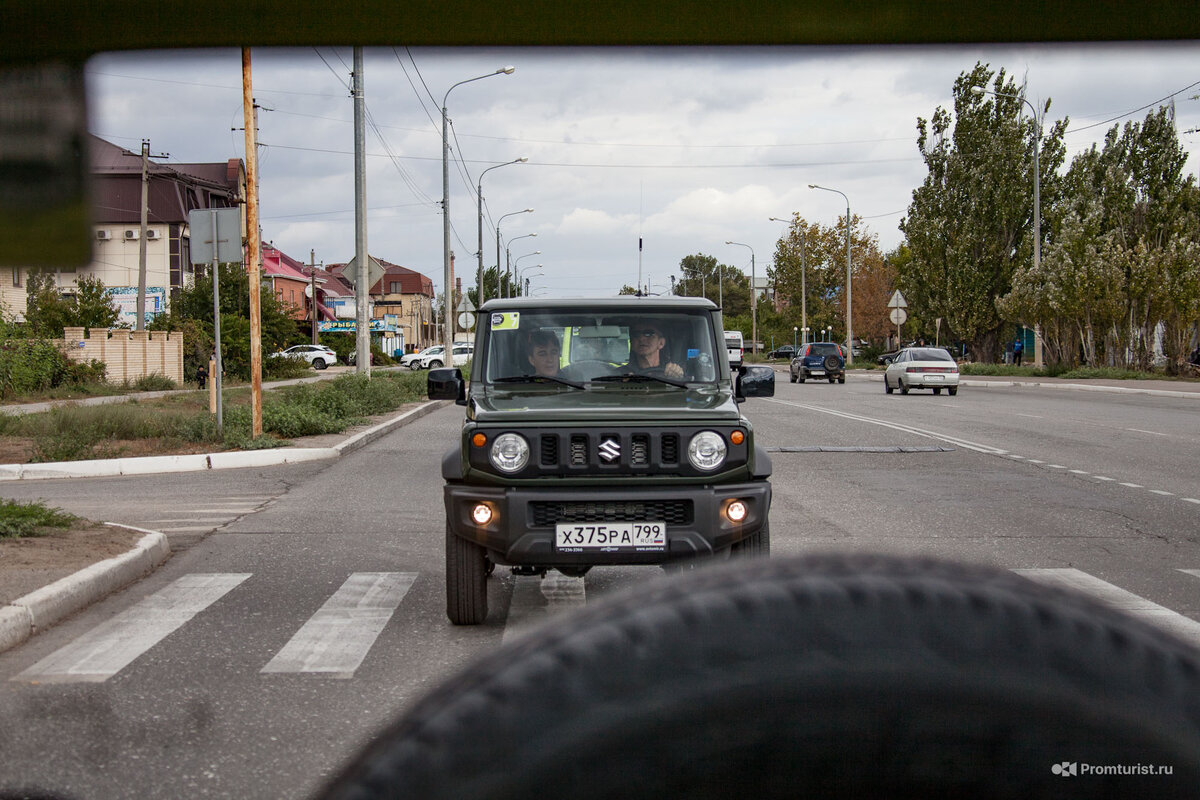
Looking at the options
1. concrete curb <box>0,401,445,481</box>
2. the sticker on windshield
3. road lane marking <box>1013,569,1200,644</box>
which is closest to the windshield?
the sticker on windshield

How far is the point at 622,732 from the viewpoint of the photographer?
75cm

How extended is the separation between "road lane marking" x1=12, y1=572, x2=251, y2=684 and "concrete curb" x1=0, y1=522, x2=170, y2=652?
0.30 metres

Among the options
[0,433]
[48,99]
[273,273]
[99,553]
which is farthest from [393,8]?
[273,273]

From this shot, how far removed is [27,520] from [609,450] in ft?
17.5

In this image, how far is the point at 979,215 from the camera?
5166 cm

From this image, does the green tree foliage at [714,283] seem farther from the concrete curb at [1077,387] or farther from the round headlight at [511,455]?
the round headlight at [511,455]

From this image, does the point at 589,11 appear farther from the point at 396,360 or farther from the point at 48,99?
the point at 396,360

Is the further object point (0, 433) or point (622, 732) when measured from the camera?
point (0, 433)

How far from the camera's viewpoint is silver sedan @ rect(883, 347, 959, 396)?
1315 inches

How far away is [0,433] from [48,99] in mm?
18240

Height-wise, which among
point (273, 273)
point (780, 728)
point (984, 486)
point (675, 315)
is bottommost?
point (984, 486)

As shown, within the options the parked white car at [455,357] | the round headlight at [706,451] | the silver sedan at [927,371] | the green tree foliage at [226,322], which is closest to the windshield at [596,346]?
the round headlight at [706,451]

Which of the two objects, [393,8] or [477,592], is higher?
[393,8]

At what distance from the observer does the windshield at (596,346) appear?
7.24m
